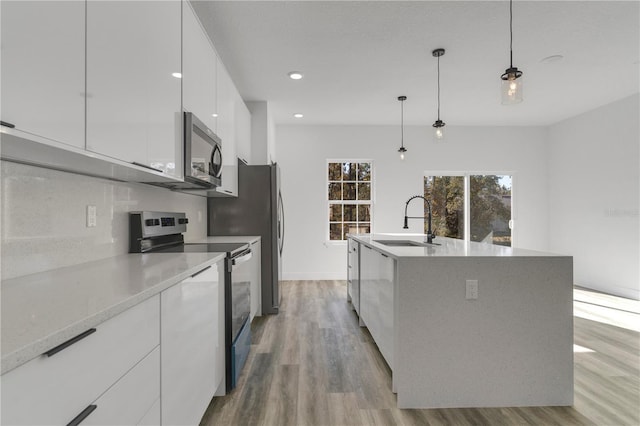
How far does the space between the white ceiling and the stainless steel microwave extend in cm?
98

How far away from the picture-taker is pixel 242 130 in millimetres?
3775

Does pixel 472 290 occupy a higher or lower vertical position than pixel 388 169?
lower

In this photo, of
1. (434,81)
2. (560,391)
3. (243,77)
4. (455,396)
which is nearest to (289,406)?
(455,396)

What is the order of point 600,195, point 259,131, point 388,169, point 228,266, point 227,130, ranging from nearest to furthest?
point 228,266
point 227,130
point 259,131
point 600,195
point 388,169

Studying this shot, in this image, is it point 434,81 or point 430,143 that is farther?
point 430,143

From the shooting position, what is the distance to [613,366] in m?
2.34

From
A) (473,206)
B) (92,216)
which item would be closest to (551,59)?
(473,206)

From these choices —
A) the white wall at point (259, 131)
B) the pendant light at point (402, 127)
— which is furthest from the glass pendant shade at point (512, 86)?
the white wall at point (259, 131)

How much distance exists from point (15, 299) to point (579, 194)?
21.5 feet

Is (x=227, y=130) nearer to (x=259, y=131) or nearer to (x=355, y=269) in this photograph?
(x=259, y=131)

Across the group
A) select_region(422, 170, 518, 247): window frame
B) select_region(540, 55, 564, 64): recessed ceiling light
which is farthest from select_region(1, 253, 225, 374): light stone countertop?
select_region(422, 170, 518, 247): window frame

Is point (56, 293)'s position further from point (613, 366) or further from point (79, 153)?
point (613, 366)

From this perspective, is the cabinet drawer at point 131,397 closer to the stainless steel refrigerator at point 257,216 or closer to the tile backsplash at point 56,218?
the tile backsplash at point 56,218

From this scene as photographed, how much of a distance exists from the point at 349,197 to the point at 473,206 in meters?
2.30
